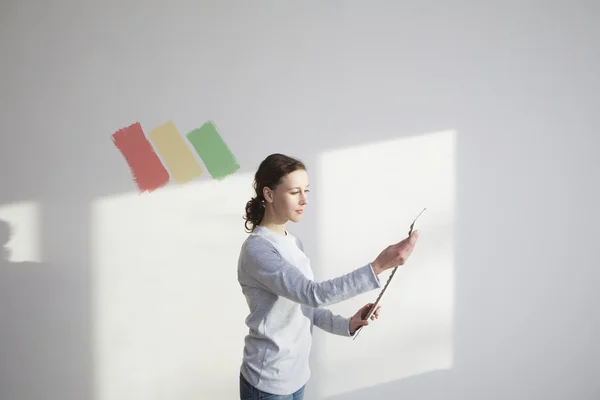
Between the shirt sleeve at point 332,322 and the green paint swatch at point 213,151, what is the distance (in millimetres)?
799

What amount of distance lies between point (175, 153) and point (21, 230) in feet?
2.24

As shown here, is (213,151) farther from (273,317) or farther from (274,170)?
(273,317)

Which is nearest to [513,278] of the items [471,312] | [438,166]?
[471,312]

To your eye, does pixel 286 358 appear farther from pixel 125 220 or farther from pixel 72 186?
pixel 72 186

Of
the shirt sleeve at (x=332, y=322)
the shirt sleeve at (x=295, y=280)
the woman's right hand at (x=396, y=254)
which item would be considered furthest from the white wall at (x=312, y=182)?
the woman's right hand at (x=396, y=254)

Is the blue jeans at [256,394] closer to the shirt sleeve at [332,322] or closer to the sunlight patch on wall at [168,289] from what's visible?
the shirt sleeve at [332,322]

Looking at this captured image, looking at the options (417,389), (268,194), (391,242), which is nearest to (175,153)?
(268,194)

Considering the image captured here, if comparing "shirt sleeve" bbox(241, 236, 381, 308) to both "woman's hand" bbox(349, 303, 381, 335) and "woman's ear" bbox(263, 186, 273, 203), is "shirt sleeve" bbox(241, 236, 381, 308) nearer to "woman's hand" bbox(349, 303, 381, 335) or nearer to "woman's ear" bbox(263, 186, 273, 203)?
"woman's ear" bbox(263, 186, 273, 203)

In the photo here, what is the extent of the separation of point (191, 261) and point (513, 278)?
1.35 meters

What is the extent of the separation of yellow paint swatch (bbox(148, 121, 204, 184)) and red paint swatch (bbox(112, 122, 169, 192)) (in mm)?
29

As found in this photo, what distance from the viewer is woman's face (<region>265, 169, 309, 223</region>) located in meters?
1.46

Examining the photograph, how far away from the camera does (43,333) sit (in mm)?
2199

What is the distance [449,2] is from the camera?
2264 mm

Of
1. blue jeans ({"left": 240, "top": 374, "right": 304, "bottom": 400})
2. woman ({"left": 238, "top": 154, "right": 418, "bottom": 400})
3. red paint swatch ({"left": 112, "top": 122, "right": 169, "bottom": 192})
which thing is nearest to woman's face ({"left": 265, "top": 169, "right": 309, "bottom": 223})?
woman ({"left": 238, "top": 154, "right": 418, "bottom": 400})
